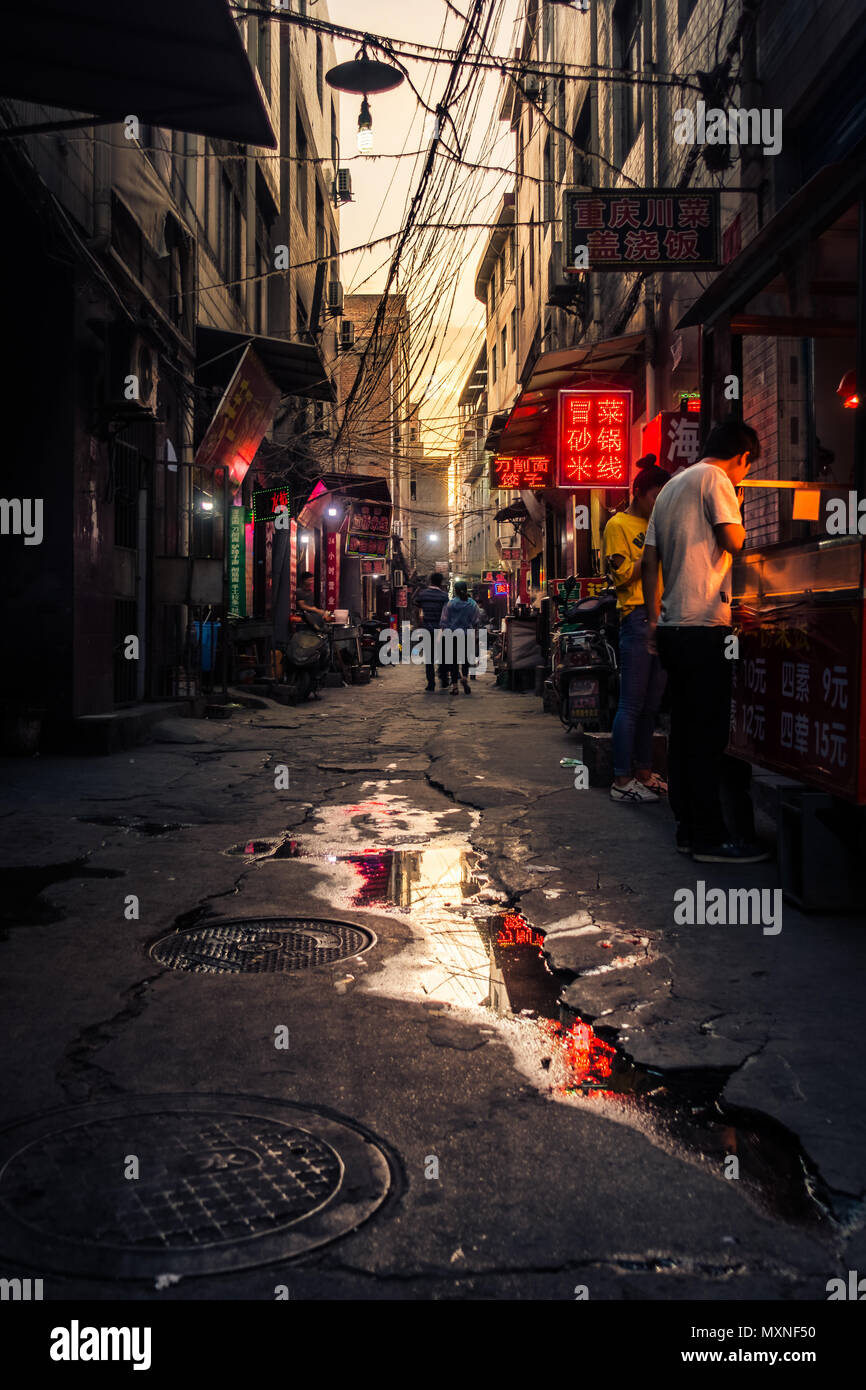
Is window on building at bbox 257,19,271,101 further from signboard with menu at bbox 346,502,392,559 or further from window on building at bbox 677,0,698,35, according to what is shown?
signboard with menu at bbox 346,502,392,559

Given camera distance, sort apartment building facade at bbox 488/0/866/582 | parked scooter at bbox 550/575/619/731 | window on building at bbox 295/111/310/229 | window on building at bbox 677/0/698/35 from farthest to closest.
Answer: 1. window on building at bbox 295/111/310/229
2. window on building at bbox 677/0/698/35
3. parked scooter at bbox 550/575/619/731
4. apartment building facade at bbox 488/0/866/582

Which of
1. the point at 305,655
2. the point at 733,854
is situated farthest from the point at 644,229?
the point at 305,655

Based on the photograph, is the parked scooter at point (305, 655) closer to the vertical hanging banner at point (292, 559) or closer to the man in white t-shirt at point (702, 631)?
the vertical hanging banner at point (292, 559)

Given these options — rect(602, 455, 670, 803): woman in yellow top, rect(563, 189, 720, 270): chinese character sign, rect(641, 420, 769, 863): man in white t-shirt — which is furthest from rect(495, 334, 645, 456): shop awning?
rect(641, 420, 769, 863): man in white t-shirt

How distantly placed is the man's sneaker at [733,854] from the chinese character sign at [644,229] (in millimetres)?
5575

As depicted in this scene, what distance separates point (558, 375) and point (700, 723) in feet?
36.9

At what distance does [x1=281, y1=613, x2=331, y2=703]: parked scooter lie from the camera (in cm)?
1512

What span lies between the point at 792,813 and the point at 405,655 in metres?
31.1

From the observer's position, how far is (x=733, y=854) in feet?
16.2

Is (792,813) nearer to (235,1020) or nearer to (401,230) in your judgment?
(235,1020)

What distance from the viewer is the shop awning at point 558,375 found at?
1312cm

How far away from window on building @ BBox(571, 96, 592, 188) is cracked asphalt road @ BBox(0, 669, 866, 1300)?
14.2 m

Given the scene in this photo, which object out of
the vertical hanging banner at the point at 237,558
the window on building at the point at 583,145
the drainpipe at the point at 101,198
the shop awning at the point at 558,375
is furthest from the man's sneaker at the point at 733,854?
the window on building at the point at 583,145

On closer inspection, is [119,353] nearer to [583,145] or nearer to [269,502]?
[269,502]
